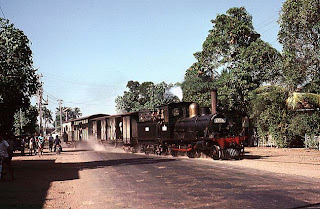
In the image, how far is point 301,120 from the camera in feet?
98.0

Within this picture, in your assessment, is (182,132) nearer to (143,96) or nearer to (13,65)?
(13,65)

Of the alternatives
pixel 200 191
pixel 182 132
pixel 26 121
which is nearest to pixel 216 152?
pixel 182 132

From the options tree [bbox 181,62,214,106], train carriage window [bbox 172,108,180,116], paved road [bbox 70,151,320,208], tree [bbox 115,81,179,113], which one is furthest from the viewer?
tree [bbox 115,81,179,113]

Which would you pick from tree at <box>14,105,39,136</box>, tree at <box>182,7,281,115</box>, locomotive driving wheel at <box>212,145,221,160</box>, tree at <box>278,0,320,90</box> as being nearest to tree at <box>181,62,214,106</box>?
tree at <box>182,7,281,115</box>

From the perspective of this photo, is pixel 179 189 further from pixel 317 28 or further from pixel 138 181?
pixel 317 28

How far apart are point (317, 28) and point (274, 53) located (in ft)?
30.7

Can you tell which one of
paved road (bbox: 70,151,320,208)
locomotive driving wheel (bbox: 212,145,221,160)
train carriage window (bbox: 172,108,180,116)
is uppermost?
train carriage window (bbox: 172,108,180,116)

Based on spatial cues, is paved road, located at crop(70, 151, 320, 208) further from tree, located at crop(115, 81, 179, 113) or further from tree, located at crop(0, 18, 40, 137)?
tree, located at crop(115, 81, 179, 113)

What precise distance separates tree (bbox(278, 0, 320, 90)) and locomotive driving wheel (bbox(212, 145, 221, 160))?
403 inches

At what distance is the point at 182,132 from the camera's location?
976 inches

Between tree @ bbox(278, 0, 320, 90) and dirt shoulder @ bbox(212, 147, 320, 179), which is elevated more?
tree @ bbox(278, 0, 320, 90)

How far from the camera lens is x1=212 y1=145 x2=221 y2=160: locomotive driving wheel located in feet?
70.0

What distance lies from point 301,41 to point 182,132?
12.0 meters

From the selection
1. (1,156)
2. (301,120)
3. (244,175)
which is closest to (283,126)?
(301,120)
